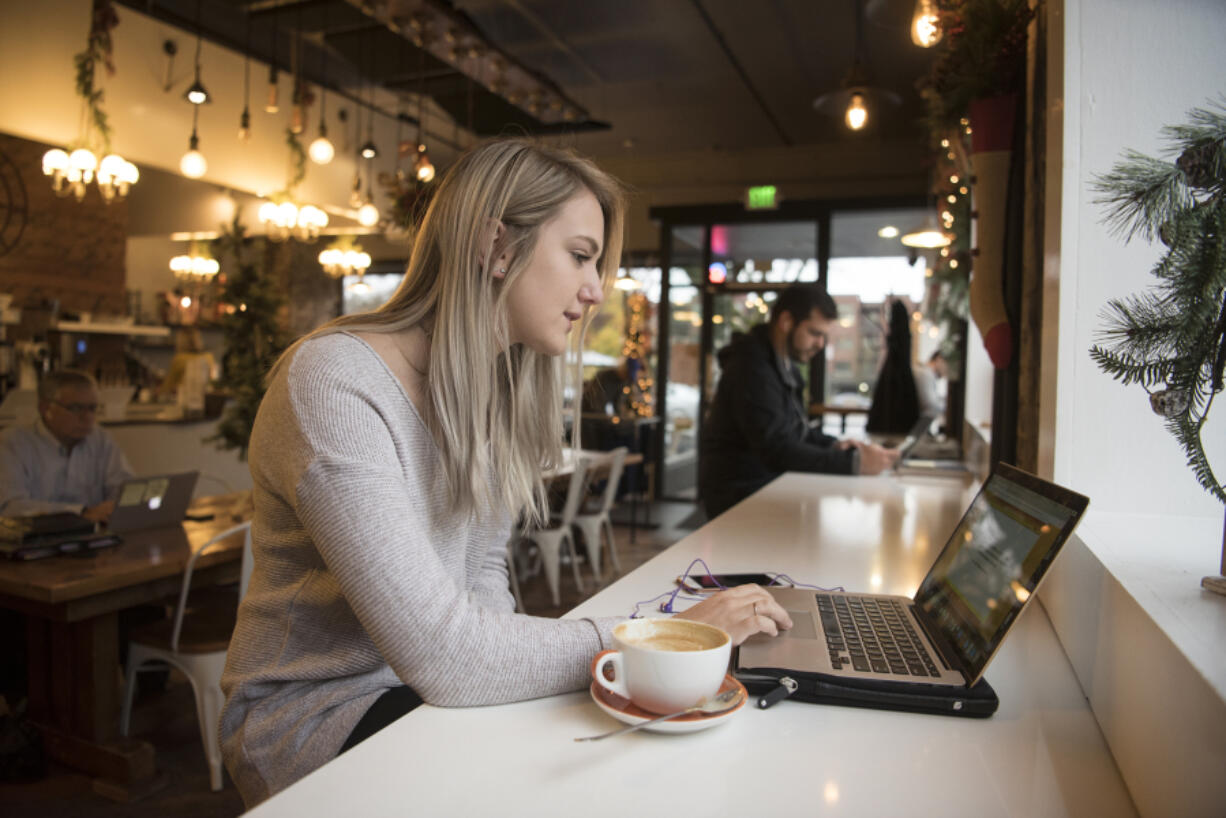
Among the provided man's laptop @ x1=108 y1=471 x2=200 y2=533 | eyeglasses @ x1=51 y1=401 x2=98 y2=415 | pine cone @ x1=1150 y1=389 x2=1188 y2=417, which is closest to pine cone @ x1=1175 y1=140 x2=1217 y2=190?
pine cone @ x1=1150 y1=389 x2=1188 y2=417

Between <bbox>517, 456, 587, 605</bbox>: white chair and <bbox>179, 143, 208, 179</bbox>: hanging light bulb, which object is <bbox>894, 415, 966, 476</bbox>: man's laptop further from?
<bbox>179, 143, 208, 179</bbox>: hanging light bulb

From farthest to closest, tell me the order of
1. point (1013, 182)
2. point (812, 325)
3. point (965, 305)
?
point (965, 305), point (812, 325), point (1013, 182)

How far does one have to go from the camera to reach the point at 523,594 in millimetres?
4891

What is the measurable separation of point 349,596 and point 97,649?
7.05 ft

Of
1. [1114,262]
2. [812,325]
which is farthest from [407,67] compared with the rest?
[1114,262]

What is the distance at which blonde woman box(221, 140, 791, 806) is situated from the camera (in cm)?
96

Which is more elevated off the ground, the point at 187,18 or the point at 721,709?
the point at 187,18

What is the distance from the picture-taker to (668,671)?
0.87 meters

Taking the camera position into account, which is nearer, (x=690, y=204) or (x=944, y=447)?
(x=944, y=447)

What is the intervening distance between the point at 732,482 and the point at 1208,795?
264 centimetres

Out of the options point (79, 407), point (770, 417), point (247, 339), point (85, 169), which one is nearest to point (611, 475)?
point (770, 417)

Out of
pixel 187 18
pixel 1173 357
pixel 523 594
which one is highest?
pixel 187 18

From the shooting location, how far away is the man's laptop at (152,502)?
2.85 metres

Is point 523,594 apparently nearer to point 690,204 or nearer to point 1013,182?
point 1013,182
